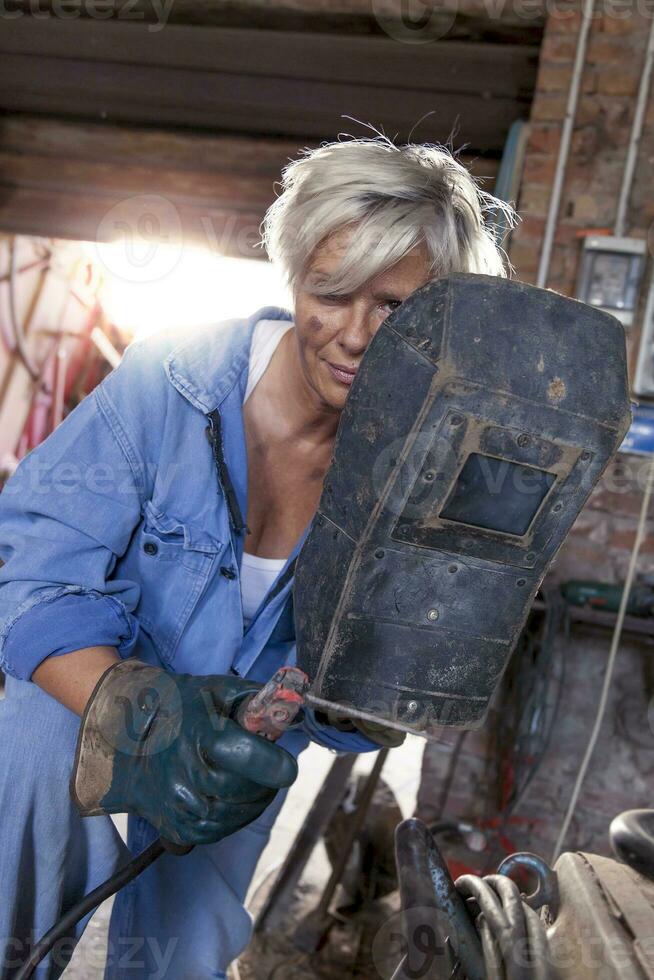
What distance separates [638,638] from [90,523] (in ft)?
6.32

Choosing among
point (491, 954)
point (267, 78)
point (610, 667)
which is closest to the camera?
point (491, 954)

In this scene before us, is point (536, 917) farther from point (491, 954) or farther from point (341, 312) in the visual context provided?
point (341, 312)

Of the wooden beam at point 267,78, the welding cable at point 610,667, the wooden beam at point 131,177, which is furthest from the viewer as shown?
the wooden beam at point 131,177

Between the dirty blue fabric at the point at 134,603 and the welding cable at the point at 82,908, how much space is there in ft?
0.59

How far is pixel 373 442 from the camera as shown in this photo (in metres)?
1.05

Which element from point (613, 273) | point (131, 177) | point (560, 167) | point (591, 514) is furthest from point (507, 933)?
point (131, 177)

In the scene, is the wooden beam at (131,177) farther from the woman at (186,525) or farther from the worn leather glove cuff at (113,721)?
the worn leather glove cuff at (113,721)

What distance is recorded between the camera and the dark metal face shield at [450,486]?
100 centimetres

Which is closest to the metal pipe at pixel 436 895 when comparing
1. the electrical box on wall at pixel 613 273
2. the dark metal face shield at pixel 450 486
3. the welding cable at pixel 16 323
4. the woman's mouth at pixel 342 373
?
the dark metal face shield at pixel 450 486

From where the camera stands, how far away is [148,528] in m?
1.35

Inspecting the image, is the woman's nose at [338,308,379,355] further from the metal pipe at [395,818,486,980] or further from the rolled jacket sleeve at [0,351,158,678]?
the metal pipe at [395,818,486,980]

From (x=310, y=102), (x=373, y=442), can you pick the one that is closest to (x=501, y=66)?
(x=310, y=102)

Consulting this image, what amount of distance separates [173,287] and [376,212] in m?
6.38

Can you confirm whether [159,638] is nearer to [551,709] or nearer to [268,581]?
[268,581]
